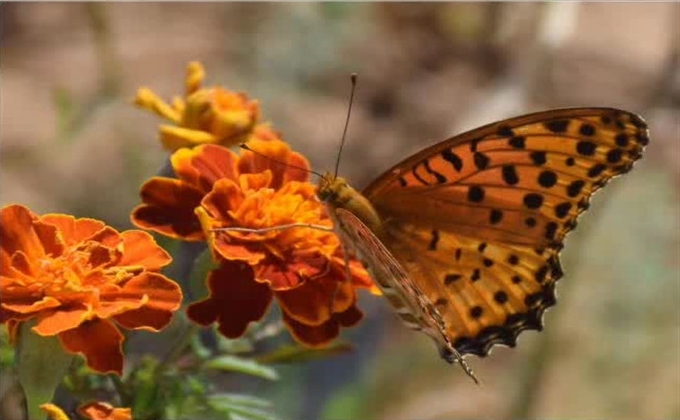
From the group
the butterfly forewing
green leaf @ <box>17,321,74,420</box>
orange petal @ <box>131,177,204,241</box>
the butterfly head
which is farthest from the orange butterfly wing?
green leaf @ <box>17,321,74,420</box>

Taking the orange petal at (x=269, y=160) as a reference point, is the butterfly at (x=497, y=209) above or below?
below

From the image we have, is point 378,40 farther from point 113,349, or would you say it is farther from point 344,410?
point 113,349

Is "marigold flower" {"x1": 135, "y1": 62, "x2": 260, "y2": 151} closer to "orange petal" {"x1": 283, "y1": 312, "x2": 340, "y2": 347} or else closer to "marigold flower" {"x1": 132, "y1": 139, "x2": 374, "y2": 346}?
"marigold flower" {"x1": 132, "y1": 139, "x2": 374, "y2": 346}

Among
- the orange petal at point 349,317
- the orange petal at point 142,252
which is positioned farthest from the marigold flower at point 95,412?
the orange petal at point 349,317

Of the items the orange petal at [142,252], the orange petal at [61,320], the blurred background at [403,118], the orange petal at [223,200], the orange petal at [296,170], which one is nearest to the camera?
the orange petal at [61,320]

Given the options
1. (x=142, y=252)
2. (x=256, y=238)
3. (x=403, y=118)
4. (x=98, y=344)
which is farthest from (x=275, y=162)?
(x=403, y=118)

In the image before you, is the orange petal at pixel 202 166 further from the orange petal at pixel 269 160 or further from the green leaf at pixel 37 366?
the green leaf at pixel 37 366

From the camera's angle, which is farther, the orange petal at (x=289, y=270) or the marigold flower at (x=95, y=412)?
the orange petal at (x=289, y=270)
